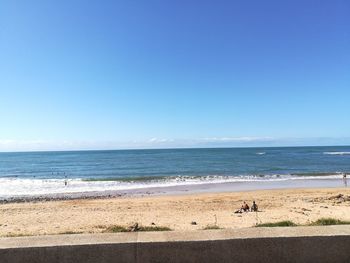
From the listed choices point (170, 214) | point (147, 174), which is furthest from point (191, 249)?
point (147, 174)

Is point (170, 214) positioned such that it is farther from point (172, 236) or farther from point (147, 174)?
point (147, 174)

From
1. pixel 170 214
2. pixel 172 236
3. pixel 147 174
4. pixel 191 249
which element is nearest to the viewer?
pixel 191 249

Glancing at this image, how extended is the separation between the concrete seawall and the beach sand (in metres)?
9.56

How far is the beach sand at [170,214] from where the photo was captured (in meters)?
14.3

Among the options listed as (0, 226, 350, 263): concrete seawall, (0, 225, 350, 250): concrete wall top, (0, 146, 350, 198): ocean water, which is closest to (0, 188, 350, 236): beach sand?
(0, 225, 350, 250): concrete wall top

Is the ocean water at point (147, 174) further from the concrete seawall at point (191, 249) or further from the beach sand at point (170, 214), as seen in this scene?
the concrete seawall at point (191, 249)

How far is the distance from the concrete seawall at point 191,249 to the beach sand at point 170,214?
9561 mm


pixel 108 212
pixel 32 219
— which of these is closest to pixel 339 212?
pixel 108 212

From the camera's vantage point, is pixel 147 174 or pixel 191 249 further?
pixel 147 174

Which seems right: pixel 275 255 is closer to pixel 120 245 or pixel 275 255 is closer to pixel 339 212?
pixel 120 245

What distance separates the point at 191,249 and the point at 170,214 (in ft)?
46.6

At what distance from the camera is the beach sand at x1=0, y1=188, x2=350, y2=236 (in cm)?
1430

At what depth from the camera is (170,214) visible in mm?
17188

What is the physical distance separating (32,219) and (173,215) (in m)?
6.25
